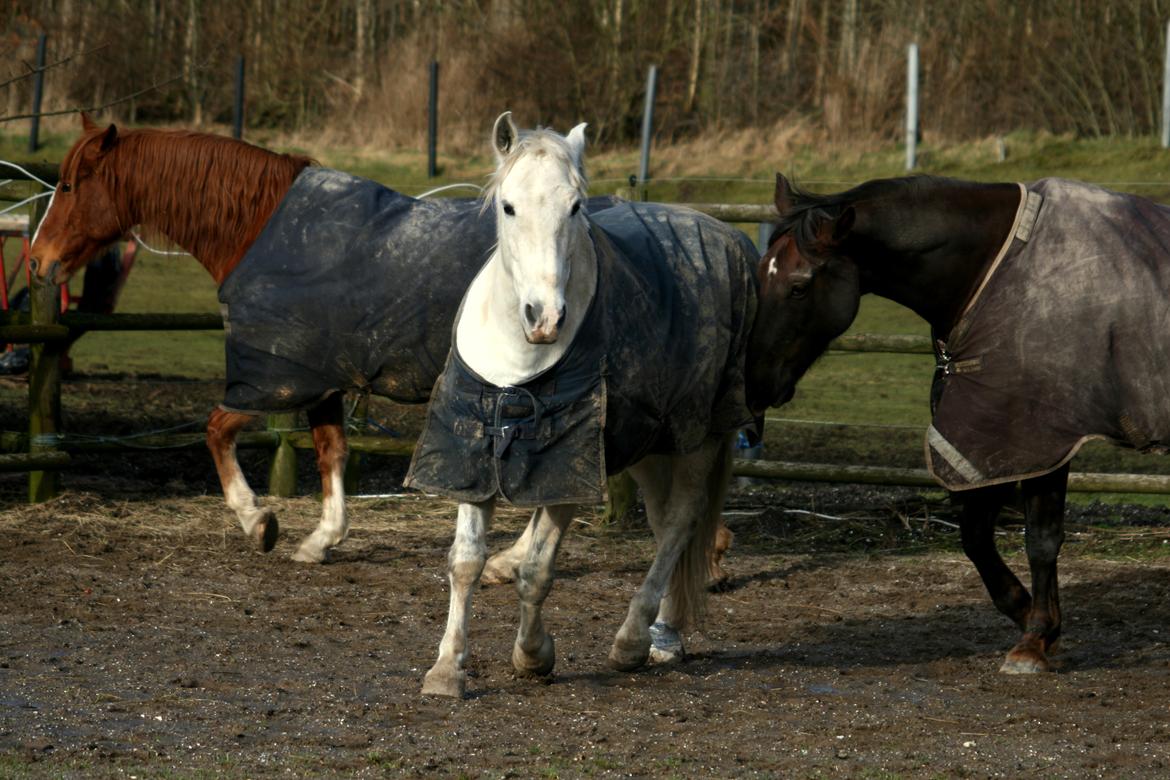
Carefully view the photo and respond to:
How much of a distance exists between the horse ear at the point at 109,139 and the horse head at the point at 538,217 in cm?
261

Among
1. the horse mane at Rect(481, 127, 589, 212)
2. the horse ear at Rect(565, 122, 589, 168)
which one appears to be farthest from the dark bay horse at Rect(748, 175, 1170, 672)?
the horse mane at Rect(481, 127, 589, 212)

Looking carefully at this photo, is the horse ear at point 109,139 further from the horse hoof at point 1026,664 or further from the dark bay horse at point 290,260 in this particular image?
the horse hoof at point 1026,664

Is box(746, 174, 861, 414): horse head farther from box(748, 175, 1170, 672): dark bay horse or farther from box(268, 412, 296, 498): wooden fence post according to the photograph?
box(268, 412, 296, 498): wooden fence post

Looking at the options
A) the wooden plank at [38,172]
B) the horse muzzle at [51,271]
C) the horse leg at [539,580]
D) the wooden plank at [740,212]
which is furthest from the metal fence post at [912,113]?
the horse leg at [539,580]

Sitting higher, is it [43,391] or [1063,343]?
[1063,343]

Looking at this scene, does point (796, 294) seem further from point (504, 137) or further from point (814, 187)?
point (814, 187)

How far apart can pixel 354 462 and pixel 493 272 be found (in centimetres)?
360

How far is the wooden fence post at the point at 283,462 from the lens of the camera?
294 inches

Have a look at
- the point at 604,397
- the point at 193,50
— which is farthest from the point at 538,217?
the point at 193,50

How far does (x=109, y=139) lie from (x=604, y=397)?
9.91 ft

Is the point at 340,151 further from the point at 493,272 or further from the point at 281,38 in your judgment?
the point at 493,272

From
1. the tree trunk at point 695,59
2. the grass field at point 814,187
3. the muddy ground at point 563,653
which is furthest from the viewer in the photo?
the tree trunk at point 695,59

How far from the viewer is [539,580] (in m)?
4.44

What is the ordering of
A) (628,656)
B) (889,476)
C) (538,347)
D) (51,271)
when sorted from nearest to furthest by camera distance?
(538,347) → (628,656) → (51,271) → (889,476)
